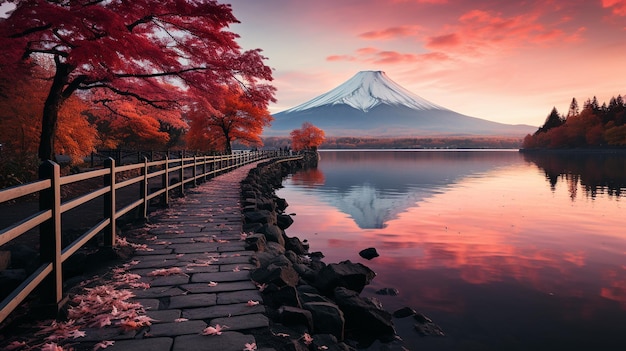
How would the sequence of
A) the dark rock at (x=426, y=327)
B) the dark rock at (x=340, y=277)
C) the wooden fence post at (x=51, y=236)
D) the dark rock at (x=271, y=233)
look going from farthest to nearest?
the dark rock at (x=271, y=233) < the dark rock at (x=340, y=277) < the dark rock at (x=426, y=327) < the wooden fence post at (x=51, y=236)

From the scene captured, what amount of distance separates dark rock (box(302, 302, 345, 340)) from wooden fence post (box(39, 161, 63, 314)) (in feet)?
9.47

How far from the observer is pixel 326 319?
5.43 metres

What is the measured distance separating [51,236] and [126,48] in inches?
392

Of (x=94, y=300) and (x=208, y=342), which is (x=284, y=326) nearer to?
(x=208, y=342)

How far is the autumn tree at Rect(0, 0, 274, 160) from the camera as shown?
37.4ft

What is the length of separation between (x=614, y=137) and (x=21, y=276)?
126031mm

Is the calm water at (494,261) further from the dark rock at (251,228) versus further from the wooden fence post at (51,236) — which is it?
the wooden fence post at (51,236)

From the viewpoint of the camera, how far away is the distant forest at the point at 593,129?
339 ft

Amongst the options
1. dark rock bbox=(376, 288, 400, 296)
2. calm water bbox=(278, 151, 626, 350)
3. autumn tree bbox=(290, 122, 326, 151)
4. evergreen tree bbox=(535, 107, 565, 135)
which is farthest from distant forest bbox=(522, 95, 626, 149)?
dark rock bbox=(376, 288, 400, 296)

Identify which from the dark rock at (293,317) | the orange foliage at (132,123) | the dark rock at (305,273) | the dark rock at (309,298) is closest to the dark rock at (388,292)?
the dark rock at (305,273)

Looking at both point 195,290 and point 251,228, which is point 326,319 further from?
point 251,228

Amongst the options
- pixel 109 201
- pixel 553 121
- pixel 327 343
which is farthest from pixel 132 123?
pixel 553 121

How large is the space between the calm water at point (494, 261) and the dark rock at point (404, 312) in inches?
6.7

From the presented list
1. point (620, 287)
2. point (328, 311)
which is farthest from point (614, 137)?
point (328, 311)
